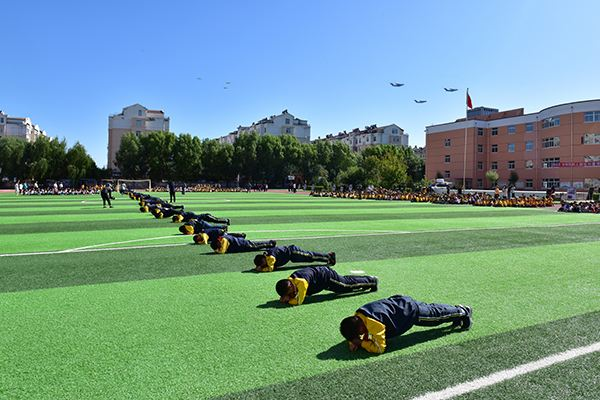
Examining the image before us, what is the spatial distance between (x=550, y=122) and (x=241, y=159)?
52061 millimetres

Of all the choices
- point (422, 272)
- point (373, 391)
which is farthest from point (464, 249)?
point (373, 391)

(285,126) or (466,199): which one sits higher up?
(285,126)

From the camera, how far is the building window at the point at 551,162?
2576 inches

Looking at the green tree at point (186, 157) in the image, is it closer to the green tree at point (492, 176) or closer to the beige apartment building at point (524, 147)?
the beige apartment building at point (524, 147)

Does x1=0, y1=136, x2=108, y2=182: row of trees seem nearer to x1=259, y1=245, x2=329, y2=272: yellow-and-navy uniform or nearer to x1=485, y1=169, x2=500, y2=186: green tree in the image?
x1=485, y1=169, x2=500, y2=186: green tree

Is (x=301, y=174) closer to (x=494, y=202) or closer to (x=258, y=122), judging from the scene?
(x=258, y=122)

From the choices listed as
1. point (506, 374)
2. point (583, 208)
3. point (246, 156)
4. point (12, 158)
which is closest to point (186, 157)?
point (246, 156)

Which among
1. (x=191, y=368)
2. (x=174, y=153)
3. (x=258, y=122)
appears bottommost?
(x=191, y=368)

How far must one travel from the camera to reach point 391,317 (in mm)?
4801

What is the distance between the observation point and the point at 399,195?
4638 cm

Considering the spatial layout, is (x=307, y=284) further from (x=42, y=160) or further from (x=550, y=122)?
(x=42, y=160)

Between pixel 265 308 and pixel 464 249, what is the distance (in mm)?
7295

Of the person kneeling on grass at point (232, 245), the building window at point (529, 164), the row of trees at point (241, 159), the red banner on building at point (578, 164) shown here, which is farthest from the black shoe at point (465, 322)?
the building window at point (529, 164)

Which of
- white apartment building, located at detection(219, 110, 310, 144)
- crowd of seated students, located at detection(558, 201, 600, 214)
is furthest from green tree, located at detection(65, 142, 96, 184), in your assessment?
crowd of seated students, located at detection(558, 201, 600, 214)
